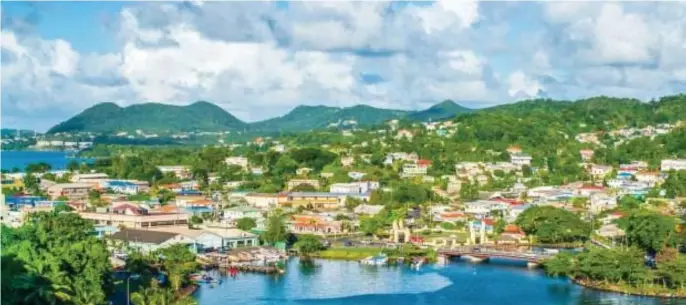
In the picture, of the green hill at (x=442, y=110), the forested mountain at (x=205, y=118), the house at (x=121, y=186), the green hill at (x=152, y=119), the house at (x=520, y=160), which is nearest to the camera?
the house at (x=121, y=186)

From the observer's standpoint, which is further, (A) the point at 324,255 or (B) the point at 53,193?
(B) the point at 53,193

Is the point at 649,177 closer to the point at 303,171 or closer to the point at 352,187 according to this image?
the point at 352,187

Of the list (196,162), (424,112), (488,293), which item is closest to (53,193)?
(196,162)

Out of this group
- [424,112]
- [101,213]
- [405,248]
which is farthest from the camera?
[424,112]

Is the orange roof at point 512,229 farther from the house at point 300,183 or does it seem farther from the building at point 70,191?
the building at point 70,191

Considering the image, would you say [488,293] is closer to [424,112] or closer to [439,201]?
[439,201]

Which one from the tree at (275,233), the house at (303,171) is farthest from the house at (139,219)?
the house at (303,171)

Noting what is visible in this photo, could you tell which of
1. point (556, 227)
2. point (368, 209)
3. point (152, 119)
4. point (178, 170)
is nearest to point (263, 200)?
point (368, 209)
